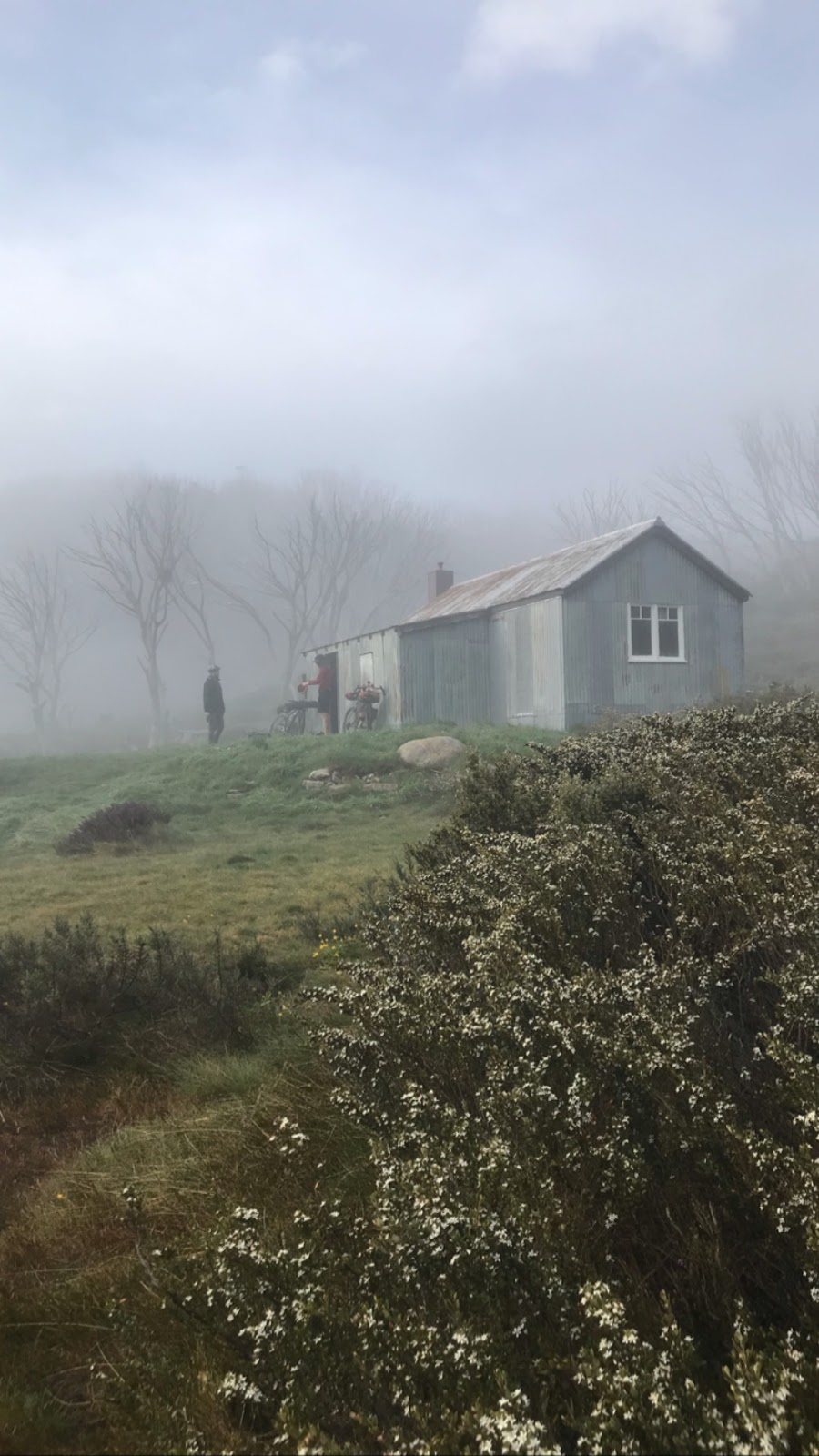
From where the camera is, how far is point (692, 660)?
974 inches

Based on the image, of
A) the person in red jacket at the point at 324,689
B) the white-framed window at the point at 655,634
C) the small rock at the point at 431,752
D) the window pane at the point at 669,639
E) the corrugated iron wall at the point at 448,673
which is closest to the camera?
the small rock at the point at 431,752

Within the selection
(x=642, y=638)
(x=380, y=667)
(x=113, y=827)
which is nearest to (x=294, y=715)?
(x=380, y=667)

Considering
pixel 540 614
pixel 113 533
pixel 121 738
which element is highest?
pixel 113 533

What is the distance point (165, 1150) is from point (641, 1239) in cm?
209

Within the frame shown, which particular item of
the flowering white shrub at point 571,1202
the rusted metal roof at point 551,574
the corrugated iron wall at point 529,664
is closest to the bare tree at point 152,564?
the rusted metal roof at point 551,574

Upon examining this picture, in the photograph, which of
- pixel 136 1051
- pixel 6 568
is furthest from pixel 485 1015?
pixel 6 568

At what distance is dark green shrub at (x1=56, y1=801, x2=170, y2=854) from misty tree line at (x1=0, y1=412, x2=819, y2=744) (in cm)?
3296

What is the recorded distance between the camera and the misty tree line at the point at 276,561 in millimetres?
53250

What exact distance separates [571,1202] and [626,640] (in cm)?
2243

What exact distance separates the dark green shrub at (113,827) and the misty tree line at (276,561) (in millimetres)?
32957

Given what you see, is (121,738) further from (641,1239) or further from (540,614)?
(641,1239)

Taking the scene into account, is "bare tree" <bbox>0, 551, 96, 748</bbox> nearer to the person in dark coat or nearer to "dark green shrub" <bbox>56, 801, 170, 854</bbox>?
the person in dark coat

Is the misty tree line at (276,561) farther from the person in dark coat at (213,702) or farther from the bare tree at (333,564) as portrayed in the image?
the person in dark coat at (213,702)

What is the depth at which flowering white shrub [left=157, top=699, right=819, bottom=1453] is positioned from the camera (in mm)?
1824
